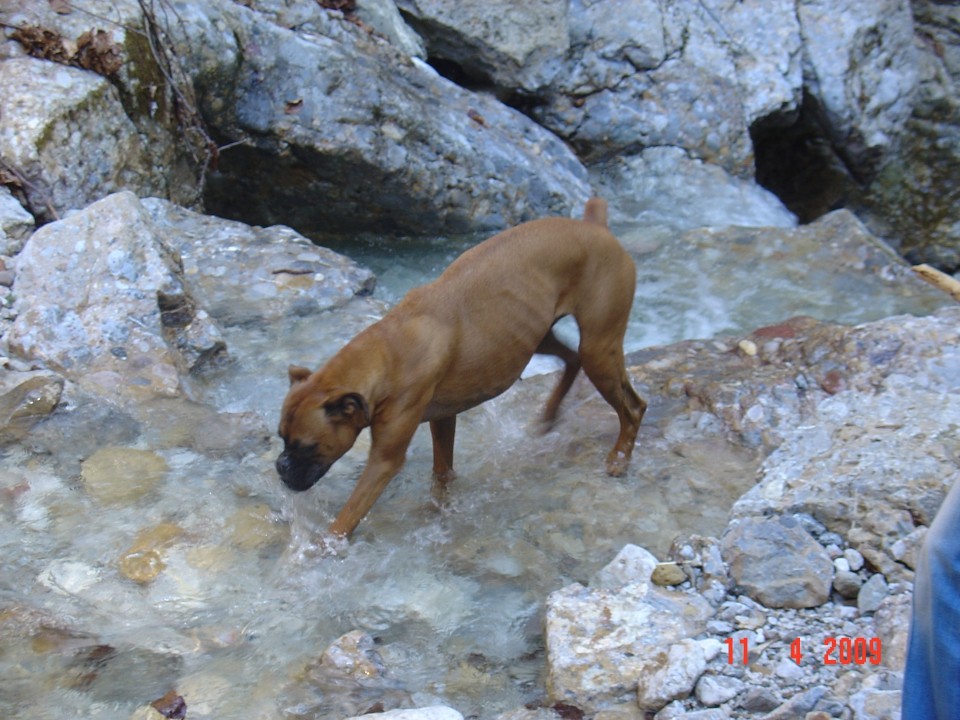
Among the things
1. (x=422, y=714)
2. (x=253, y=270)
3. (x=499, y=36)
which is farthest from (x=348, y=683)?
(x=499, y=36)

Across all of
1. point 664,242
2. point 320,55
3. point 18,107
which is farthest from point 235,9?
point 664,242

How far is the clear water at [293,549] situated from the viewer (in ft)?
12.2

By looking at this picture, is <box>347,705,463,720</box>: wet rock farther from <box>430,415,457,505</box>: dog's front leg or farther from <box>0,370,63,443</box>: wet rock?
<box>0,370,63,443</box>: wet rock

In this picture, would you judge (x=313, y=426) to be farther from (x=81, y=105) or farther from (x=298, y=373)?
(x=81, y=105)

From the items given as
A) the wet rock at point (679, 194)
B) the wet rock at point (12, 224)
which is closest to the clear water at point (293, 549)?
the wet rock at point (12, 224)

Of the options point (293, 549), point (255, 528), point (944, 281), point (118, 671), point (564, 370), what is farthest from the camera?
point (564, 370)

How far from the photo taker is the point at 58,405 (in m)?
5.22

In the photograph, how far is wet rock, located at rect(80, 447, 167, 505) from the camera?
475 cm

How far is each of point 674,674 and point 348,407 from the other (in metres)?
1.77

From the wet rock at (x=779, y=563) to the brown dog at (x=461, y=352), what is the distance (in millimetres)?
1330

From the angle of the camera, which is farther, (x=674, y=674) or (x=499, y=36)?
(x=499, y=36)

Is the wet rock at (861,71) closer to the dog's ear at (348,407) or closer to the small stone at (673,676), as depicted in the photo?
the dog's ear at (348,407)

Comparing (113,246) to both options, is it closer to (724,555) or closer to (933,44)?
(724,555)

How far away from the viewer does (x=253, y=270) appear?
701cm
